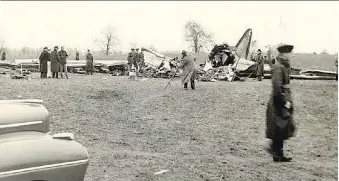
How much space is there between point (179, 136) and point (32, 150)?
207 cm

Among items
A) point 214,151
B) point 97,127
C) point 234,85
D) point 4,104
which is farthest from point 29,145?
point 234,85

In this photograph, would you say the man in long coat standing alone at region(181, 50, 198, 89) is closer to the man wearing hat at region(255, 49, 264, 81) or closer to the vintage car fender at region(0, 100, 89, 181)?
the man wearing hat at region(255, 49, 264, 81)

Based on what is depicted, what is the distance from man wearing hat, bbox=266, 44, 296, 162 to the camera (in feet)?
12.7

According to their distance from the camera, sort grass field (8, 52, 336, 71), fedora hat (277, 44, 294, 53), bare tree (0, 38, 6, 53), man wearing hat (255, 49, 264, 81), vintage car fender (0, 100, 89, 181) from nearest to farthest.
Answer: vintage car fender (0, 100, 89, 181), bare tree (0, 38, 6, 53), fedora hat (277, 44, 294, 53), grass field (8, 52, 336, 71), man wearing hat (255, 49, 264, 81)

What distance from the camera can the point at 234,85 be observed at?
24.3ft

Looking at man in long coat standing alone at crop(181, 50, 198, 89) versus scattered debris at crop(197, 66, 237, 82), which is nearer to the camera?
man in long coat standing alone at crop(181, 50, 198, 89)

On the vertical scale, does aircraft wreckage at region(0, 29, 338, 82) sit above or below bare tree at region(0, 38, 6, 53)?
below

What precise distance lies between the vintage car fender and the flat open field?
829 mm

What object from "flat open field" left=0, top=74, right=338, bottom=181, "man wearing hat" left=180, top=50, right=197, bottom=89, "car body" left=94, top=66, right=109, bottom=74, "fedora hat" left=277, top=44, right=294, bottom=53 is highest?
"fedora hat" left=277, top=44, right=294, bottom=53

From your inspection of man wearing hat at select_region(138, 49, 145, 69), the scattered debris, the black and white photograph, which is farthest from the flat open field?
man wearing hat at select_region(138, 49, 145, 69)

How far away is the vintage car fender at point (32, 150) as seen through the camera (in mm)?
2205

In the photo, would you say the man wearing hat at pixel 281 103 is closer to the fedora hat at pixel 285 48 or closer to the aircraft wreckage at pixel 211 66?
the fedora hat at pixel 285 48

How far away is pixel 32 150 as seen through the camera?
2301mm

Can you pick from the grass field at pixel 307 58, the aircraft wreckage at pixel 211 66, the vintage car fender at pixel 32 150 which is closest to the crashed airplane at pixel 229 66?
the aircraft wreckage at pixel 211 66
